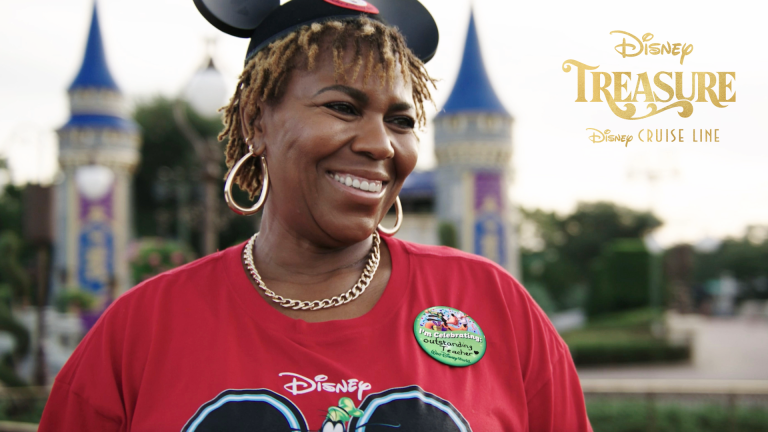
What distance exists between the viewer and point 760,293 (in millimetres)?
53031

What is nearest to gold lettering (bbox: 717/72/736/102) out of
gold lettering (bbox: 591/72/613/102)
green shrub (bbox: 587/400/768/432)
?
gold lettering (bbox: 591/72/613/102)

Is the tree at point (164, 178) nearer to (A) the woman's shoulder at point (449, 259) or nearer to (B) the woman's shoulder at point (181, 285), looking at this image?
(B) the woman's shoulder at point (181, 285)

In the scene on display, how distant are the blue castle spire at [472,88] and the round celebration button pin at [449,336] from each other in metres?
16.1

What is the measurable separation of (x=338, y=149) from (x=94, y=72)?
840 inches

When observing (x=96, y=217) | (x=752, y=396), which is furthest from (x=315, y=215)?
(x=96, y=217)

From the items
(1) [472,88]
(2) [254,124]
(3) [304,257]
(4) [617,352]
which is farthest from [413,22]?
(4) [617,352]

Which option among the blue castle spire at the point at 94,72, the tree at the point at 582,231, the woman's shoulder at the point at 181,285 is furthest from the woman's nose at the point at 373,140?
the tree at the point at 582,231

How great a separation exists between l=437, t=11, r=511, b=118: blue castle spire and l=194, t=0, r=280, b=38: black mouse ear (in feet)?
52.1

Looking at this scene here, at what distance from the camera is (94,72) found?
20703mm

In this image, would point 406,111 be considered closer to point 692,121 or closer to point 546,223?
point 692,121

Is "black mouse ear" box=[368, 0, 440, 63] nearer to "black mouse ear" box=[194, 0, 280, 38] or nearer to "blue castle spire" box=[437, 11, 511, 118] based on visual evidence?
"black mouse ear" box=[194, 0, 280, 38]

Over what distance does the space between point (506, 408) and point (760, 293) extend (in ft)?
195

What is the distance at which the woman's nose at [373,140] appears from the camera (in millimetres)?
1742

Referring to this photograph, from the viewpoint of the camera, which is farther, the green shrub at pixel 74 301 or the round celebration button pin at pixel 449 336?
the green shrub at pixel 74 301
